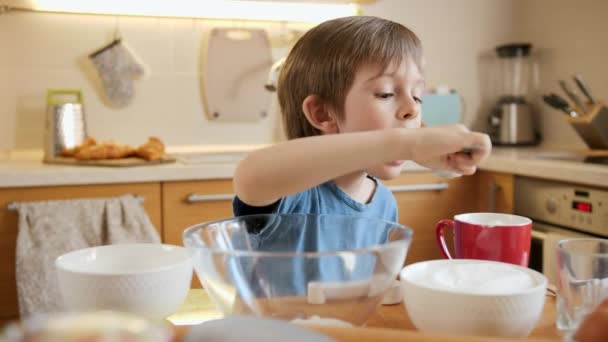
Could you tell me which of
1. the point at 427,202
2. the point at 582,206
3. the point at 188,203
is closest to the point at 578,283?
the point at 582,206

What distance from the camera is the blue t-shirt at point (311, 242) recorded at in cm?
48

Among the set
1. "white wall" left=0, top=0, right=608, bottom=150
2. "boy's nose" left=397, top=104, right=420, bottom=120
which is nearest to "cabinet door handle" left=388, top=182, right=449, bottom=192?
"white wall" left=0, top=0, right=608, bottom=150

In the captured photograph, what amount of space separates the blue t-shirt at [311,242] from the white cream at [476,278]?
0.06 metres

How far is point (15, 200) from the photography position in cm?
170

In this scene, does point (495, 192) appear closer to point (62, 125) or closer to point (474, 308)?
point (62, 125)

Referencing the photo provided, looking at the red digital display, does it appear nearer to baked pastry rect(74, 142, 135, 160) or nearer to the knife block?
the knife block

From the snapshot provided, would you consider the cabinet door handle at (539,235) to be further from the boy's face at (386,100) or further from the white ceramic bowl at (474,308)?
the white ceramic bowl at (474,308)

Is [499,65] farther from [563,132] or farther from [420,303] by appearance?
[420,303]

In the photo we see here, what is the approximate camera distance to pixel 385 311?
675 mm

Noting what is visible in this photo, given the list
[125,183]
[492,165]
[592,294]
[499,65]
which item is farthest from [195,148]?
[592,294]

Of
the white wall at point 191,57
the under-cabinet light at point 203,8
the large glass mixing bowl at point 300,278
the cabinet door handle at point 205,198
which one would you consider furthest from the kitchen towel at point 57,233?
the large glass mixing bowl at point 300,278

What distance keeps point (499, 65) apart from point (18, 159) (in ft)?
6.27

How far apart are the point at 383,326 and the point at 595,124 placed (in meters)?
1.59

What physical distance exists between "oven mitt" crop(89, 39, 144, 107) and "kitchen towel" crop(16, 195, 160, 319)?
2.00 ft
